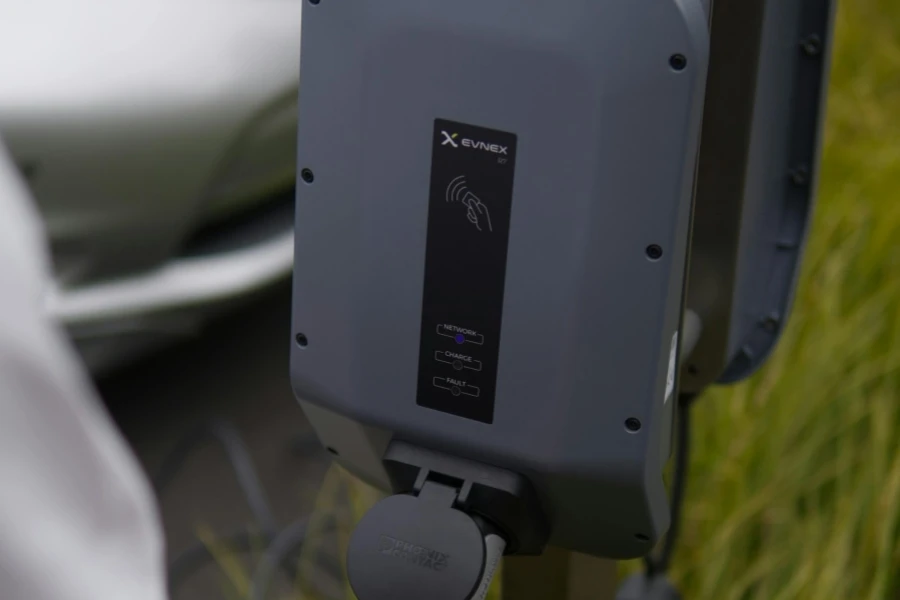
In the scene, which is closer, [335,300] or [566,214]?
[566,214]

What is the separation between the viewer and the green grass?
5.69 ft

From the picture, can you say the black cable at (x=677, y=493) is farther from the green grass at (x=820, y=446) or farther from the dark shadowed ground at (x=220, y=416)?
the dark shadowed ground at (x=220, y=416)

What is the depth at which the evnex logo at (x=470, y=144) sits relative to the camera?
2.64ft

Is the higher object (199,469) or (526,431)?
(526,431)

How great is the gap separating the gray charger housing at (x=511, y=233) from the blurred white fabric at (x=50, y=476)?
0.62 ft

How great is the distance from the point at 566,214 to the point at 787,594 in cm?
106

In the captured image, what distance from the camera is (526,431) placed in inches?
33.7

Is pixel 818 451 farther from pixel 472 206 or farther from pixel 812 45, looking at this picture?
pixel 472 206

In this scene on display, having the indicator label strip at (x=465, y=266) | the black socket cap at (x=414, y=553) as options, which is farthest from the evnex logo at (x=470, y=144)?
the black socket cap at (x=414, y=553)

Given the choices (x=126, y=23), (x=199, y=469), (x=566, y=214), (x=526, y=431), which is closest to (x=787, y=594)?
(x=526, y=431)

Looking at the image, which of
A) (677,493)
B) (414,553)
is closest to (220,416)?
(677,493)

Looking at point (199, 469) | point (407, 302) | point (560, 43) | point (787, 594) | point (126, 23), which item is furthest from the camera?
point (199, 469)

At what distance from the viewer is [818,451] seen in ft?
6.28

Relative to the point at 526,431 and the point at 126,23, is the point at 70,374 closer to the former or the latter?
the point at 526,431
